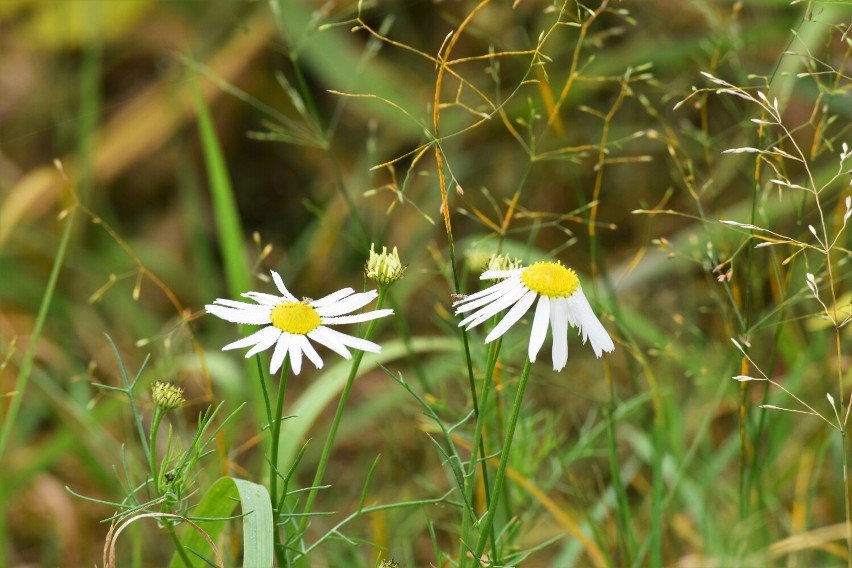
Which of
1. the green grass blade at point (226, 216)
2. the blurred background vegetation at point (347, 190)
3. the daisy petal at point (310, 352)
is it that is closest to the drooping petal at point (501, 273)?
the daisy petal at point (310, 352)

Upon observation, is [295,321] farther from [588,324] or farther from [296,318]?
[588,324]

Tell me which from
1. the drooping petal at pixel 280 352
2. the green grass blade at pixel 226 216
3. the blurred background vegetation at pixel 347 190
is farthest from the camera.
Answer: the blurred background vegetation at pixel 347 190

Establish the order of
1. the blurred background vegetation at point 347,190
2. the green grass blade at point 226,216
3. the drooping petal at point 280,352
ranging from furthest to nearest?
the blurred background vegetation at point 347,190 → the green grass blade at point 226,216 → the drooping petal at point 280,352

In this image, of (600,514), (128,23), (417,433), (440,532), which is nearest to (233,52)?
(128,23)

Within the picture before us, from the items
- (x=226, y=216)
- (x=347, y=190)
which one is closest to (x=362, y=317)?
(x=226, y=216)

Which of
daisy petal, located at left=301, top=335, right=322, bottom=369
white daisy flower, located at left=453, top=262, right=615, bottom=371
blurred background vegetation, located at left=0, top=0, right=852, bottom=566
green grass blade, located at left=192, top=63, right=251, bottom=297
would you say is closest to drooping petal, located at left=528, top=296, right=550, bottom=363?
white daisy flower, located at left=453, top=262, right=615, bottom=371

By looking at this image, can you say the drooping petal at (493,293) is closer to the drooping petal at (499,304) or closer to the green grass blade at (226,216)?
the drooping petal at (499,304)

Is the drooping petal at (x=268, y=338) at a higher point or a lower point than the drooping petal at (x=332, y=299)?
higher

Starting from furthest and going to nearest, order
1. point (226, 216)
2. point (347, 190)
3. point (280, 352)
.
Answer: point (347, 190)
point (226, 216)
point (280, 352)
